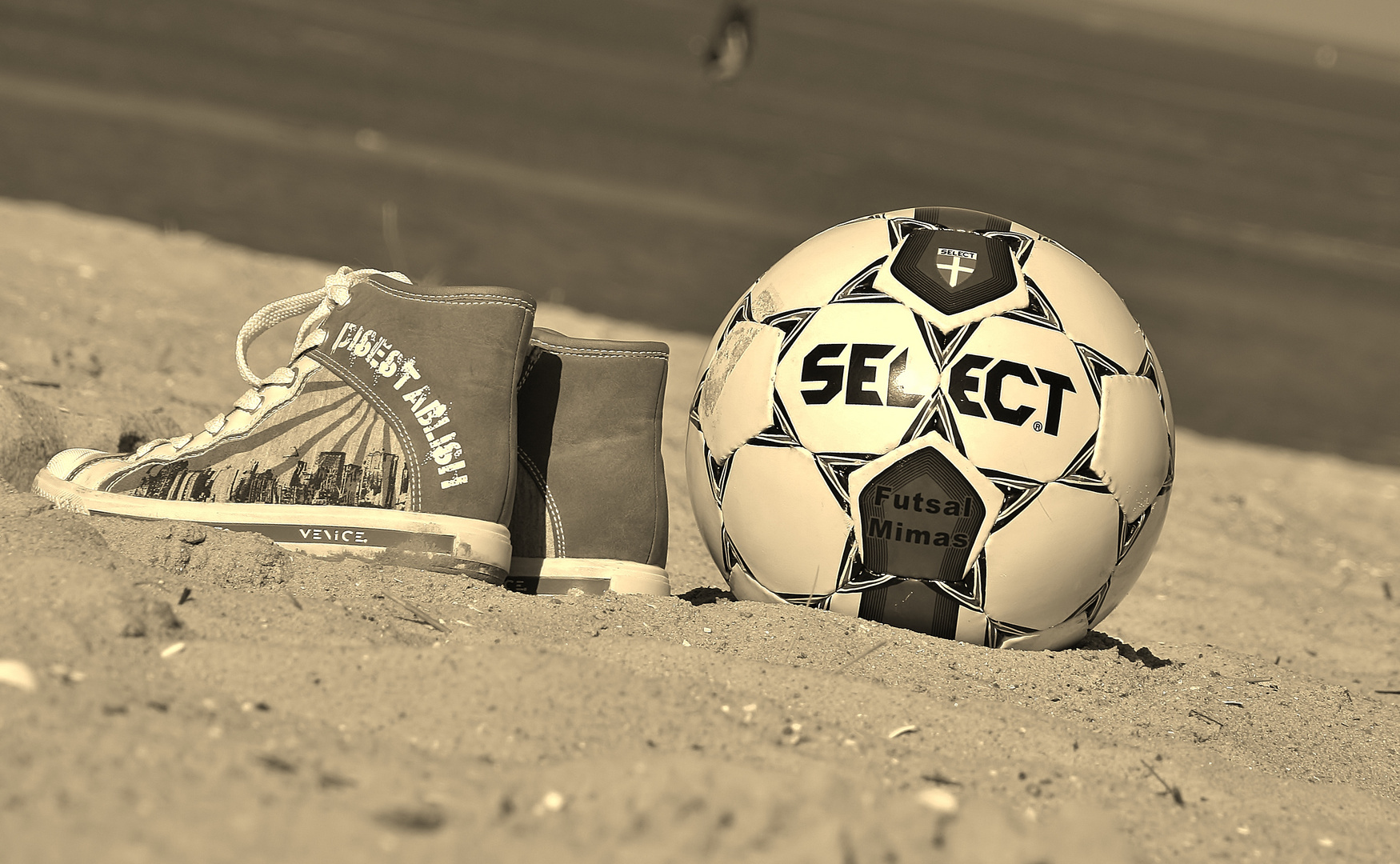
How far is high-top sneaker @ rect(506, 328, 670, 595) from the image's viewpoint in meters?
3.10

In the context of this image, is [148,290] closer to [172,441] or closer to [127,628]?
[172,441]

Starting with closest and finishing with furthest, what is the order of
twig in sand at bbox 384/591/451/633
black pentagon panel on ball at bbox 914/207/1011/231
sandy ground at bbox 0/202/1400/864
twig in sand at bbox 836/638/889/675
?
sandy ground at bbox 0/202/1400/864 < twig in sand at bbox 384/591/451/633 < twig in sand at bbox 836/638/889/675 < black pentagon panel on ball at bbox 914/207/1011/231

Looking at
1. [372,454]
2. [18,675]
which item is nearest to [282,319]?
[372,454]

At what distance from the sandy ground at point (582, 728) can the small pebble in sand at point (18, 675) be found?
0.7 inches

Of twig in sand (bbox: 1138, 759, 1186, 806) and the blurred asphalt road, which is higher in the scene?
the blurred asphalt road

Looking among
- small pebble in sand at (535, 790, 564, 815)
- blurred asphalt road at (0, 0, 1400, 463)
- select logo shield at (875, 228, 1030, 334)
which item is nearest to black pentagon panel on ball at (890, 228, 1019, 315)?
select logo shield at (875, 228, 1030, 334)

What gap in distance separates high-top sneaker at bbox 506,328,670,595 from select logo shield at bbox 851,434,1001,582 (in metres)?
0.61

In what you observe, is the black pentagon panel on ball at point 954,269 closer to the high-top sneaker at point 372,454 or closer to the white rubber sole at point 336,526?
the high-top sneaker at point 372,454

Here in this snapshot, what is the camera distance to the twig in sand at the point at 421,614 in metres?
2.55

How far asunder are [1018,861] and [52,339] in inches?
159

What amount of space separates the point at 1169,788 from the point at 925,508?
762 millimetres

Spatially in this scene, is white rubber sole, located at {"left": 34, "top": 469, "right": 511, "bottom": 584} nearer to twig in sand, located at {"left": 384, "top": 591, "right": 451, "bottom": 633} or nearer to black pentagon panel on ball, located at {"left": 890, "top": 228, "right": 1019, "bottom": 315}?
twig in sand, located at {"left": 384, "top": 591, "right": 451, "bottom": 633}

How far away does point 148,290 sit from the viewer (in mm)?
5812

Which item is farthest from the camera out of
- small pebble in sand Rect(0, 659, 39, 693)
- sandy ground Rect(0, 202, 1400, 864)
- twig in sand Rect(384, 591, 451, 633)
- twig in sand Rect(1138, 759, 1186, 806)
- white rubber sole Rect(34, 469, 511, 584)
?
white rubber sole Rect(34, 469, 511, 584)
